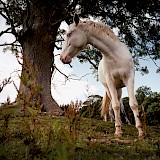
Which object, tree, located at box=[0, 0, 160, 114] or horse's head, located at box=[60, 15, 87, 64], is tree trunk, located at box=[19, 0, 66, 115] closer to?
tree, located at box=[0, 0, 160, 114]

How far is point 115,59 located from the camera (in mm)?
6648

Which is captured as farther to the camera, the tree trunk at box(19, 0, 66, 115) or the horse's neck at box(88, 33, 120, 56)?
the tree trunk at box(19, 0, 66, 115)

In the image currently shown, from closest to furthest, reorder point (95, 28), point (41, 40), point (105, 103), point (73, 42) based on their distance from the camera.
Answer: point (73, 42)
point (95, 28)
point (105, 103)
point (41, 40)

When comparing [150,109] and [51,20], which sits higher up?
[51,20]

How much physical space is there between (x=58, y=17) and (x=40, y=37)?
969 millimetres

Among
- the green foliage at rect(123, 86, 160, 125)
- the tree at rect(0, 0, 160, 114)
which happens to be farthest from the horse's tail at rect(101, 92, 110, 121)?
the green foliage at rect(123, 86, 160, 125)

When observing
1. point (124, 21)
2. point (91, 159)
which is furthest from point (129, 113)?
point (91, 159)

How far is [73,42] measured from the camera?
22.2 ft

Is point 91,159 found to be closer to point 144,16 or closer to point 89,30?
point 89,30

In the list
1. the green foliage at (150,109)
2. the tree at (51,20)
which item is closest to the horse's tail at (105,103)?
the tree at (51,20)

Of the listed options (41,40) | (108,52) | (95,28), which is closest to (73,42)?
(95,28)

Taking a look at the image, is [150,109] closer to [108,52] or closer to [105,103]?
[105,103]

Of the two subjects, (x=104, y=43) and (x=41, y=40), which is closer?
(x=104, y=43)

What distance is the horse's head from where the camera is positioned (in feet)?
22.2
